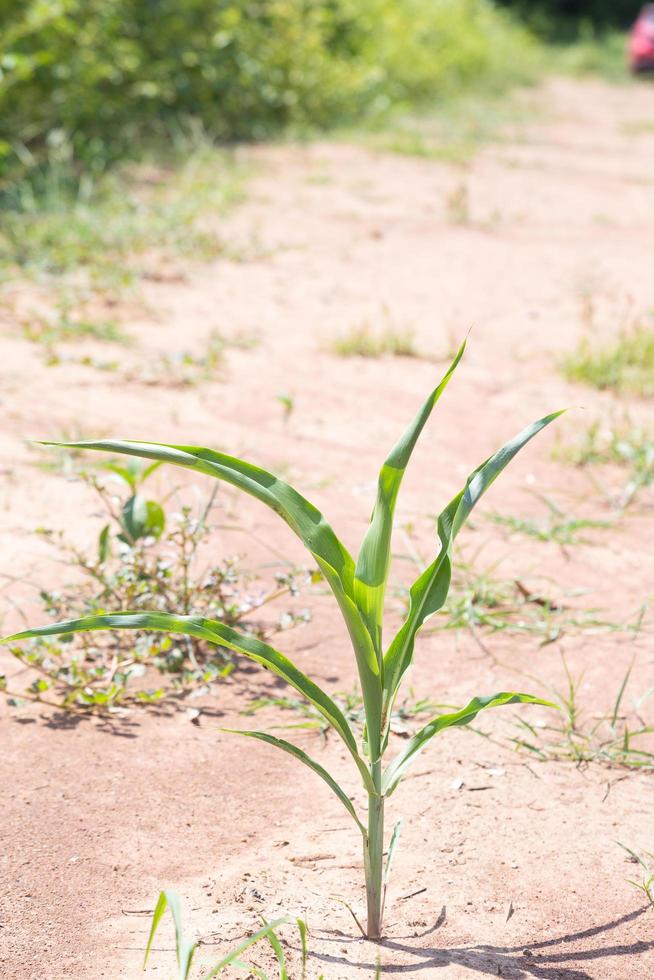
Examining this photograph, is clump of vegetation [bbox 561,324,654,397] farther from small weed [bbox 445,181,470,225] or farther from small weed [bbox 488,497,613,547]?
small weed [bbox 445,181,470,225]

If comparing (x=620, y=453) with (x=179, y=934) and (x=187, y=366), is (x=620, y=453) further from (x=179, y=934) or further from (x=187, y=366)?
(x=179, y=934)

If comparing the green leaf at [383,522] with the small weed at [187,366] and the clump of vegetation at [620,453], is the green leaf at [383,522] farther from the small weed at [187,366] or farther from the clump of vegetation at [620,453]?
the small weed at [187,366]

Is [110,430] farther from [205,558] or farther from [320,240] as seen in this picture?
[320,240]

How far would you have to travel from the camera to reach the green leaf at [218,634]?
4.90 feet

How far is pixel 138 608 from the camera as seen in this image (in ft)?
7.89

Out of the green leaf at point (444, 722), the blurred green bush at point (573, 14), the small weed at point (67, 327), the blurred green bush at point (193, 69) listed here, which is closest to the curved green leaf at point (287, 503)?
the green leaf at point (444, 722)

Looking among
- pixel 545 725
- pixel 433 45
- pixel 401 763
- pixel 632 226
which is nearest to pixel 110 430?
pixel 545 725

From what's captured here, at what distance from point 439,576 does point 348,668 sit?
91 centimetres

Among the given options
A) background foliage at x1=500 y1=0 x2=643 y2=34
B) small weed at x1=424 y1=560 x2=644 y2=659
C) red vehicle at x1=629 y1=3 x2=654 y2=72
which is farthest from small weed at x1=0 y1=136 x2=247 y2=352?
background foliage at x1=500 y1=0 x2=643 y2=34

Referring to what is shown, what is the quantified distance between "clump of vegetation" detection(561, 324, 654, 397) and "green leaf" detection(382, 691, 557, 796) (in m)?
2.78

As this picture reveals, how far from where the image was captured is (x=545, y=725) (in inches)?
87.4

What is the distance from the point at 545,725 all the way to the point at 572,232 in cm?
480

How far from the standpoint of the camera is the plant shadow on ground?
61.6 inches

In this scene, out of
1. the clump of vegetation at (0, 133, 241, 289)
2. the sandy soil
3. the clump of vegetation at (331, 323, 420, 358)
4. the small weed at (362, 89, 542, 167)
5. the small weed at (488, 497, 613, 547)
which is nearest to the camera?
the sandy soil
